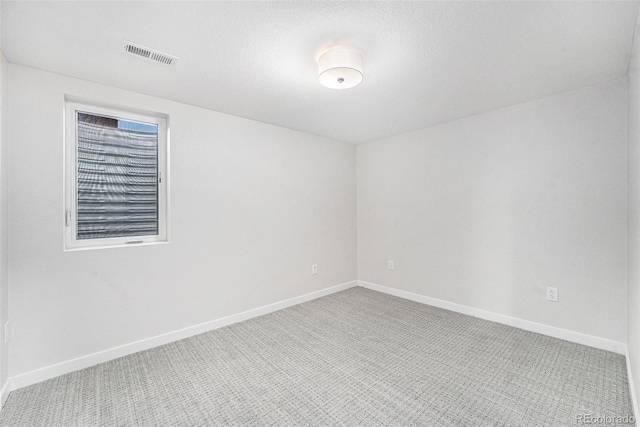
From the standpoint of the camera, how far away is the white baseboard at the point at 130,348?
203cm

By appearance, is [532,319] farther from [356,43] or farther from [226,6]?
[226,6]

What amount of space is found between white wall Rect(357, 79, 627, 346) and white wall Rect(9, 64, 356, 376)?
1004 mm

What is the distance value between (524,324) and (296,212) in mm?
2708

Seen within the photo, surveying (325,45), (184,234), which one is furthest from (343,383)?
(325,45)

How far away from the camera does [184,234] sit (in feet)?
9.07

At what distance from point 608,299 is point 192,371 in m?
3.39

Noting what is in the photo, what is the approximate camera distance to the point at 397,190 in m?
3.94

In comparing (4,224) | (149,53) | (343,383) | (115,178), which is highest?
(149,53)

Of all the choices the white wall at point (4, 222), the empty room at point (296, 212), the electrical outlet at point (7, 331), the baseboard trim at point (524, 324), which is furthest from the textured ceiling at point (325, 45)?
the baseboard trim at point (524, 324)

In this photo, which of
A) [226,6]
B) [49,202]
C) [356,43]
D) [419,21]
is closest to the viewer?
[226,6]

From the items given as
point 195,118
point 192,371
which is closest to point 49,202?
point 195,118

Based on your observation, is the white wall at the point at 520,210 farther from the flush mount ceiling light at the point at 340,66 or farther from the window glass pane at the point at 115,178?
the window glass pane at the point at 115,178

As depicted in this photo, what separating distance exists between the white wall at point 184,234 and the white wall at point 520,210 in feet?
3.29

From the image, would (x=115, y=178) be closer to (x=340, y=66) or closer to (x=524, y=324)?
(x=340, y=66)
